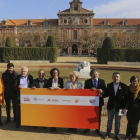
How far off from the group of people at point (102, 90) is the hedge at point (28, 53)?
1942 centimetres

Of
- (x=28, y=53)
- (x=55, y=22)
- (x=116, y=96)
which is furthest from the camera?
(x=55, y=22)

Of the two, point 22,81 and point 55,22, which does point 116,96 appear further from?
point 55,22

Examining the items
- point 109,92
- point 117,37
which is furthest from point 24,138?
point 117,37

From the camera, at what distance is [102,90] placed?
12.2 feet

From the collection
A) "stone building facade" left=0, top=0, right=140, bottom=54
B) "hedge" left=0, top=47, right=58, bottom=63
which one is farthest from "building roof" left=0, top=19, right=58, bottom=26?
"hedge" left=0, top=47, right=58, bottom=63

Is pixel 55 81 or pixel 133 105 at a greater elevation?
pixel 55 81

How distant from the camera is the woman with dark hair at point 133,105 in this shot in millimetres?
3431

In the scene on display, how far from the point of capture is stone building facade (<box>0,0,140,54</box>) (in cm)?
5409

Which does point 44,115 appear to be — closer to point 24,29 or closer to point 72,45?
point 72,45

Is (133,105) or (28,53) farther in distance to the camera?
(28,53)

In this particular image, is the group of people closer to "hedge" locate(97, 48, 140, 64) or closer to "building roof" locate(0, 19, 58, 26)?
"hedge" locate(97, 48, 140, 64)

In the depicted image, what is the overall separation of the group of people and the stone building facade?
49.2 metres

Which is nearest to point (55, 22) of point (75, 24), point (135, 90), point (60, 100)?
point (75, 24)

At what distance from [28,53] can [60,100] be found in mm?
20585
